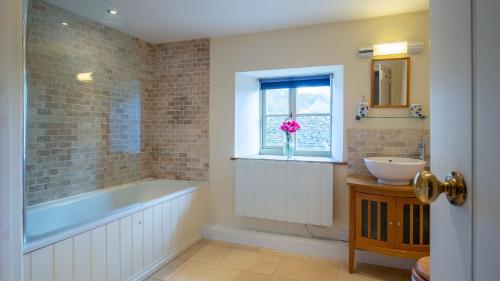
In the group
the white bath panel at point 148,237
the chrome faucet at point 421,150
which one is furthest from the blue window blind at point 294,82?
the white bath panel at point 148,237

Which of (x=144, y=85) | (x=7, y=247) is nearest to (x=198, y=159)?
(x=144, y=85)

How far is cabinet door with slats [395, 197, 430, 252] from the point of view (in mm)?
2100

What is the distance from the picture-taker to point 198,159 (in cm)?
329

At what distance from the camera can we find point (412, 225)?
2.11 metres

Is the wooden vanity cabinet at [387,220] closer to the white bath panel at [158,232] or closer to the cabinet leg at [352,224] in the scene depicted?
the cabinet leg at [352,224]

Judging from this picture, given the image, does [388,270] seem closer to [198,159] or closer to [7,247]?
[198,159]

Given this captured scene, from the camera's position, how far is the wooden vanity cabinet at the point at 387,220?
2109 mm

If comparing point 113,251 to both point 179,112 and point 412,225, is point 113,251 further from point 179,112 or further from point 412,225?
point 412,225

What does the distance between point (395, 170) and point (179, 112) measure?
2.47 m

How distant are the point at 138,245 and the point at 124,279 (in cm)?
26

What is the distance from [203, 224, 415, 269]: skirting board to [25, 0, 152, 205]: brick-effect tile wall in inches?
47.4

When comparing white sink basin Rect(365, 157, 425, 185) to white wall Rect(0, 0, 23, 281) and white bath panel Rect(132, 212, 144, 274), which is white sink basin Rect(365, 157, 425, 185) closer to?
white bath panel Rect(132, 212, 144, 274)
